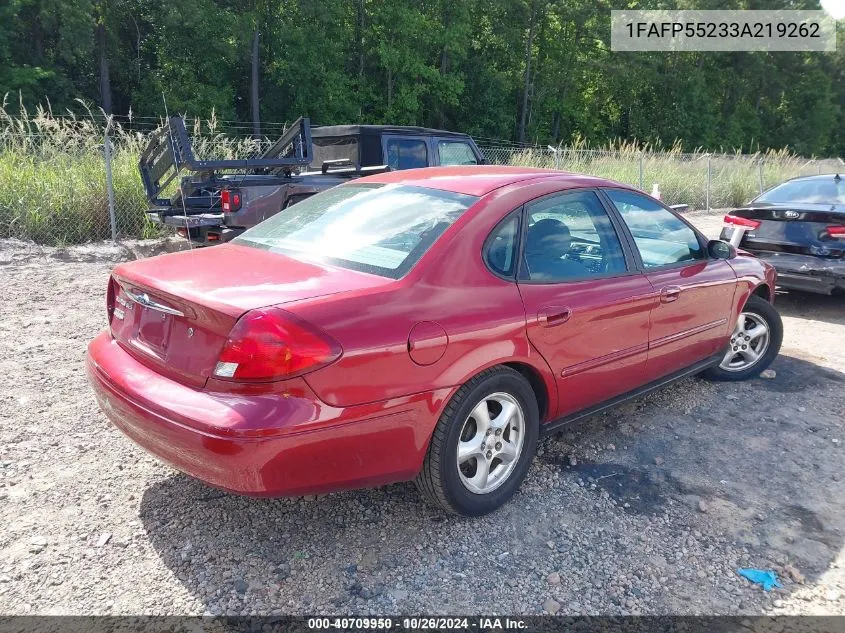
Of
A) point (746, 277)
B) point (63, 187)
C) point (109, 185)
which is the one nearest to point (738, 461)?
point (746, 277)

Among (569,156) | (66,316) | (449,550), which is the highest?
(569,156)

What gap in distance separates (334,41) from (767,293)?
32.9 metres

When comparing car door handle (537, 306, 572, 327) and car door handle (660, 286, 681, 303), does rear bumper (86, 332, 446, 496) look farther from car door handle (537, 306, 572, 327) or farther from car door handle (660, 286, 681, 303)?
car door handle (660, 286, 681, 303)

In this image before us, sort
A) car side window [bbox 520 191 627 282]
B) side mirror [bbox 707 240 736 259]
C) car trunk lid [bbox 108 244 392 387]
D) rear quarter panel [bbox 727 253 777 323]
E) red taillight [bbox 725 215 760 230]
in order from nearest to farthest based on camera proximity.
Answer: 1. car trunk lid [bbox 108 244 392 387]
2. car side window [bbox 520 191 627 282]
3. side mirror [bbox 707 240 736 259]
4. rear quarter panel [bbox 727 253 777 323]
5. red taillight [bbox 725 215 760 230]

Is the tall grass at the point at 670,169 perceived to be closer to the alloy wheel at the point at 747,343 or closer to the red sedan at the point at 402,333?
the alloy wheel at the point at 747,343

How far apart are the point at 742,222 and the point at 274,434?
6.58 m

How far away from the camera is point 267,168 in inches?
333

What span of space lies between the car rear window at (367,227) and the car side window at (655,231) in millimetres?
1158

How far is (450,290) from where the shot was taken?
2.77 m

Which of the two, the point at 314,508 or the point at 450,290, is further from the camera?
the point at 314,508

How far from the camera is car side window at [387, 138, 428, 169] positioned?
880 cm

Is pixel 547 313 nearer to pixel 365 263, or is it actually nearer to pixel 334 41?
pixel 365 263

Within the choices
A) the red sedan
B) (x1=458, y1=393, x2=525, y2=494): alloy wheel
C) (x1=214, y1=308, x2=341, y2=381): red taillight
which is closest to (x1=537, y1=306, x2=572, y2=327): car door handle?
the red sedan

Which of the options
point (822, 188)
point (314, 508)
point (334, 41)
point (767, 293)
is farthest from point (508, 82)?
point (314, 508)
